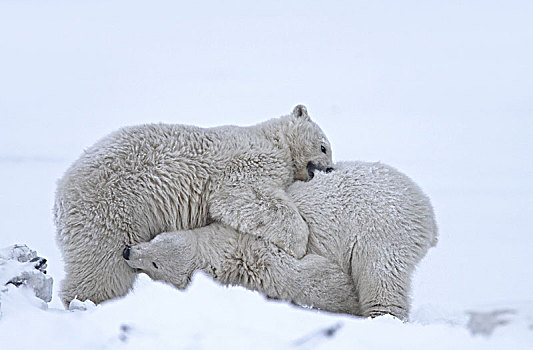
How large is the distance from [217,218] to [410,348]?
7.96 feet

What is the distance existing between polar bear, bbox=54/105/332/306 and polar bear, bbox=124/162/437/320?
0.15 m

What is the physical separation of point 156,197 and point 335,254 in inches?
58.1

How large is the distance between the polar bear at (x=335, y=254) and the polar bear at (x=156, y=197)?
15cm

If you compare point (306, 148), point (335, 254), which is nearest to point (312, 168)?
point (306, 148)

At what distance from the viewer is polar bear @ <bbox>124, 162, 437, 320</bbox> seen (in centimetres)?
579

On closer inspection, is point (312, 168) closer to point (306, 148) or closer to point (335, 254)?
point (306, 148)

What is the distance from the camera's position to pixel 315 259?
234 inches

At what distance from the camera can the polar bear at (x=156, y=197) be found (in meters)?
5.75

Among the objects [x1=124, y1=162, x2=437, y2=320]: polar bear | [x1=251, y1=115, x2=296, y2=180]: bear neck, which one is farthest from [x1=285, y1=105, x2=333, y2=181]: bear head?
[x1=124, y1=162, x2=437, y2=320]: polar bear

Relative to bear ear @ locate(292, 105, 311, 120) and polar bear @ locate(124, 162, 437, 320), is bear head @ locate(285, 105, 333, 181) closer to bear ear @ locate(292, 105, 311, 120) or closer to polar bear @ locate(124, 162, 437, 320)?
bear ear @ locate(292, 105, 311, 120)

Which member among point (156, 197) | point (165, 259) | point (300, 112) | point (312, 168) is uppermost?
point (300, 112)

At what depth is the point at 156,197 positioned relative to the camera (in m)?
6.00

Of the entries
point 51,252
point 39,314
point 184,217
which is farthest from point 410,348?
point 51,252

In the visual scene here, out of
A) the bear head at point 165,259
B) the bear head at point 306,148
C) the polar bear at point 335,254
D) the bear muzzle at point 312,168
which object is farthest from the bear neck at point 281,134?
the bear head at point 165,259
